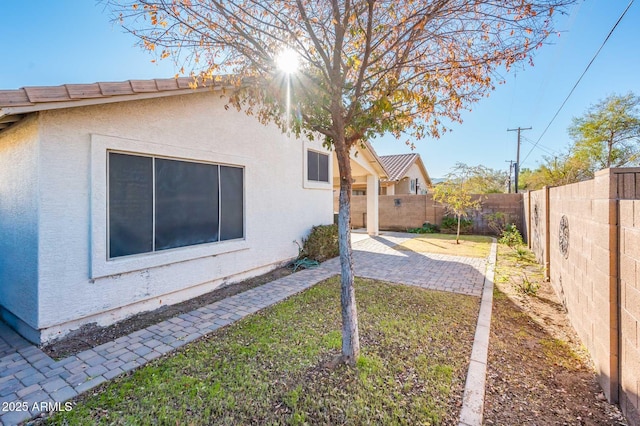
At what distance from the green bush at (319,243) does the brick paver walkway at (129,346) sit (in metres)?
1.18

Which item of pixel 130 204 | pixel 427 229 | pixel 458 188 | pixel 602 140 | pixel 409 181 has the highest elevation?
pixel 602 140

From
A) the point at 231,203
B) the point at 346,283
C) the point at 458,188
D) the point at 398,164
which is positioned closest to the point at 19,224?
the point at 231,203

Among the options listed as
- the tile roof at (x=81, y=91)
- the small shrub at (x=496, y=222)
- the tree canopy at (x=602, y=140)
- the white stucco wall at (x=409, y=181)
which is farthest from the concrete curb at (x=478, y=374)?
the tree canopy at (x=602, y=140)

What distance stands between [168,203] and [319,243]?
16.4 ft

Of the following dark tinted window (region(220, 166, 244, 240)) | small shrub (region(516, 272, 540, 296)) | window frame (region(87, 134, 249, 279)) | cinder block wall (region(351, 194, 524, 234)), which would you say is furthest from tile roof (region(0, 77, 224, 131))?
cinder block wall (region(351, 194, 524, 234))

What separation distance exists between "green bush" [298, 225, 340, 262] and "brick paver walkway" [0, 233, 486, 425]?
1184 millimetres

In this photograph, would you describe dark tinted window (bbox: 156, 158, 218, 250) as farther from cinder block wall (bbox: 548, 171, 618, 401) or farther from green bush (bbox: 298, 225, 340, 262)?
cinder block wall (bbox: 548, 171, 618, 401)

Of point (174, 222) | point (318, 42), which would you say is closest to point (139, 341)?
point (174, 222)

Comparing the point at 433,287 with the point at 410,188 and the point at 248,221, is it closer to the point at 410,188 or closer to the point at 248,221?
the point at 248,221

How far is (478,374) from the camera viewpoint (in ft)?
10.9

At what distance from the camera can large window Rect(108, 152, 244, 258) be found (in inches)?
189

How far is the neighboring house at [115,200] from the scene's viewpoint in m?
4.04

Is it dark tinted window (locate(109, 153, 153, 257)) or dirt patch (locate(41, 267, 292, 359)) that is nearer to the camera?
dirt patch (locate(41, 267, 292, 359))

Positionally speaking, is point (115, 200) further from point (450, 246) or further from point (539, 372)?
point (450, 246)
